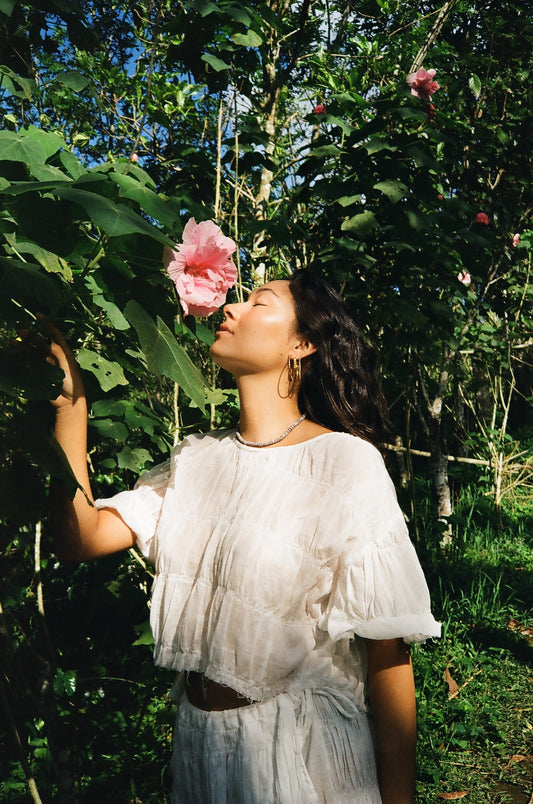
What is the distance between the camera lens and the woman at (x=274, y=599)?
120 centimetres

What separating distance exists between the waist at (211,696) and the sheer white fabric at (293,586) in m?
0.02

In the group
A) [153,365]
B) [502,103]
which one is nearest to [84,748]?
[153,365]

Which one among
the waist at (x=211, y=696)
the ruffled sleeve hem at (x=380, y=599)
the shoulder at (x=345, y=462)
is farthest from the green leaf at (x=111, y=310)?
the waist at (x=211, y=696)

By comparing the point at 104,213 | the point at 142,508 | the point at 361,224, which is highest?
the point at 361,224

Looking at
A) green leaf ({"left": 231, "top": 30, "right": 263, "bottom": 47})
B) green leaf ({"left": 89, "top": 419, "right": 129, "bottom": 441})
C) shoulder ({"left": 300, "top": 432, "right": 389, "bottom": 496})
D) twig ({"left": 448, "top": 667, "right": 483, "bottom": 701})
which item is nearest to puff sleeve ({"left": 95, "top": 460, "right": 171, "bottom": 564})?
green leaf ({"left": 89, "top": 419, "right": 129, "bottom": 441})

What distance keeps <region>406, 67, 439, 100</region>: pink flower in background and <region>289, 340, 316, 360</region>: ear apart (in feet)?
5.04

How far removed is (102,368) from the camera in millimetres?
1383

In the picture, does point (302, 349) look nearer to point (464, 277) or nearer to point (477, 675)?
point (464, 277)

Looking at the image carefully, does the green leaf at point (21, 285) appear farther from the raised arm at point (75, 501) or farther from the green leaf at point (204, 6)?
the green leaf at point (204, 6)

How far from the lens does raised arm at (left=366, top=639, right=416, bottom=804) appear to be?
1.19 m

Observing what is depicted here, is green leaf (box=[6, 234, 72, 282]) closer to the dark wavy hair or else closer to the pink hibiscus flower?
the dark wavy hair

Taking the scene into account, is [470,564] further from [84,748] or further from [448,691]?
[84,748]

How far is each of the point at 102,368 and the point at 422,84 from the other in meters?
1.89

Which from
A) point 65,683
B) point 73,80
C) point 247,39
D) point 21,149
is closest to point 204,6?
point 247,39
